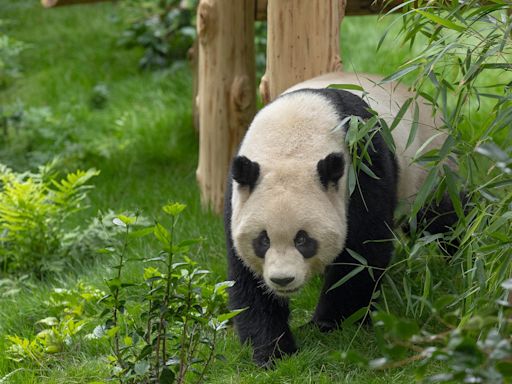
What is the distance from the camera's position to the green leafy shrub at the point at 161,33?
26.0 ft

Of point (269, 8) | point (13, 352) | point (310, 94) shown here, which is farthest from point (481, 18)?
point (13, 352)

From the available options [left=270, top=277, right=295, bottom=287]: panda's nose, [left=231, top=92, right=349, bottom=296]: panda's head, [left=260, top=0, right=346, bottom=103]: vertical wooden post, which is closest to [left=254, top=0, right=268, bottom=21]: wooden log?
[left=260, top=0, right=346, bottom=103]: vertical wooden post

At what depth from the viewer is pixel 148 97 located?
7664 millimetres

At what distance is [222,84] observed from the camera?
18.0 ft

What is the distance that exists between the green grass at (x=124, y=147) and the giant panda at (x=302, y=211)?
18cm

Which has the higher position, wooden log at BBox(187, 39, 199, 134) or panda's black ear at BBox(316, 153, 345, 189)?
panda's black ear at BBox(316, 153, 345, 189)

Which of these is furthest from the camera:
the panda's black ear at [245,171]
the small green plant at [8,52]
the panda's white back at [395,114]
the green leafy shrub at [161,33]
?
the green leafy shrub at [161,33]

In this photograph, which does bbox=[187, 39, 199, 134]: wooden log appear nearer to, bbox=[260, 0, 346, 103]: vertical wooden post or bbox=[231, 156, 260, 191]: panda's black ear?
bbox=[260, 0, 346, 103]: vertical wooden post

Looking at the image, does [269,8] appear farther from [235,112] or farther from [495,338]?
[495,338]

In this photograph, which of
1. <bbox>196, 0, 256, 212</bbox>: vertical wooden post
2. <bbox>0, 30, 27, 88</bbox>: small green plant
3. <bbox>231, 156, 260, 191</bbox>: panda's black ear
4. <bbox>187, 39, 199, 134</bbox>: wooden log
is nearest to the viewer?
<bbox>231, 156, 260, 191</bbox>: panda's black ear

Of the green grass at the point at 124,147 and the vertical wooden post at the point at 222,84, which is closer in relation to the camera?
the green grass at the point at 124,147

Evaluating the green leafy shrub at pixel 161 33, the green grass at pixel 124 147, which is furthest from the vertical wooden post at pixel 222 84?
the green leafy shrub at pixel 161 33

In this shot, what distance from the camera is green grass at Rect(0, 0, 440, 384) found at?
384cm

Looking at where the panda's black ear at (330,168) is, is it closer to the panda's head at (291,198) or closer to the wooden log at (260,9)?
the panda's head at (291,198)
